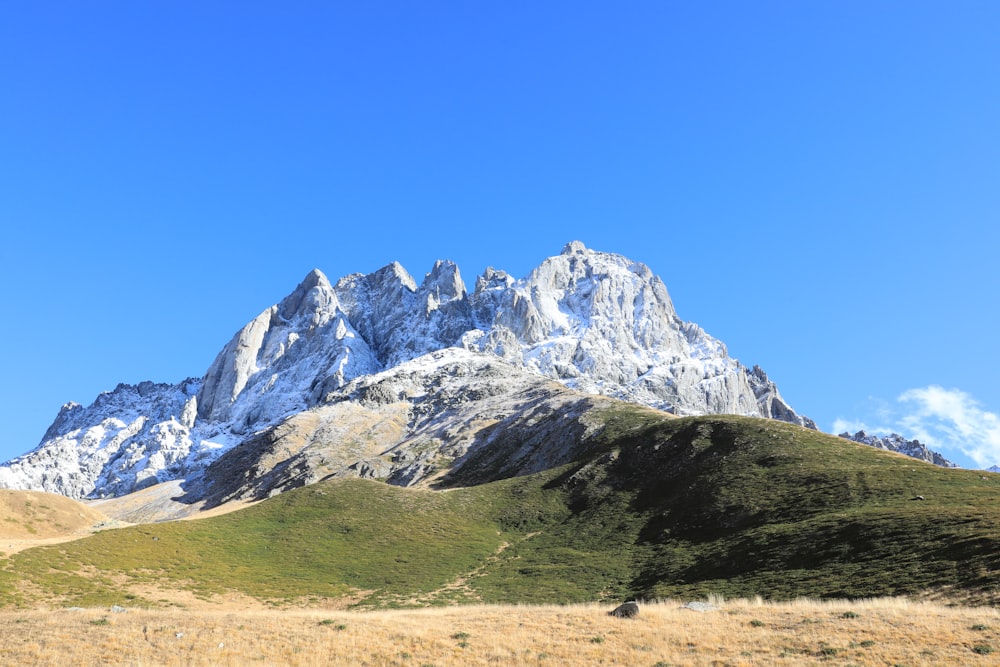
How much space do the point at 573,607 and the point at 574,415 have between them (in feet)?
378

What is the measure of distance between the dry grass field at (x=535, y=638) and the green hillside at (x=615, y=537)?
31.7 ft

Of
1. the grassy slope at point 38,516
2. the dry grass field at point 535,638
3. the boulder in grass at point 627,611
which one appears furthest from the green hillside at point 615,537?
the boulder in grass at point 627,611

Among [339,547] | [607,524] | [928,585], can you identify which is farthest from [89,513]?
[928,585]

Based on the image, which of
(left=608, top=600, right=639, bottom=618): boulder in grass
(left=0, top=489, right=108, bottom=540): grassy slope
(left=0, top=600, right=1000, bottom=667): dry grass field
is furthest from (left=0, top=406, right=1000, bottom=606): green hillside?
(left=608, top=600, right=639, bottom=618): boulder in grass

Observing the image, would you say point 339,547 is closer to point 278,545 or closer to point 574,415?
point 278,545

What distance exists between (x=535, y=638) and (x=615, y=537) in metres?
55.9

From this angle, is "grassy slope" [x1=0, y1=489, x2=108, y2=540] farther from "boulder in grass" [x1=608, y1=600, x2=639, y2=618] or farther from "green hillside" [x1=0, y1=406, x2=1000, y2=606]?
"boulder in grass" [x1=608, y1=600, x2=639, y2=618]

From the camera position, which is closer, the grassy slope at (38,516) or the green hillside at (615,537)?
the green hillside at (615,537)

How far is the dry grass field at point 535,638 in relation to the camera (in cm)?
2800

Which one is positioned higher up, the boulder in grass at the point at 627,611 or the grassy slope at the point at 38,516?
the boulder in grass at the point at 627,611

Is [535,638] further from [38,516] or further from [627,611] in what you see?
[38,516]

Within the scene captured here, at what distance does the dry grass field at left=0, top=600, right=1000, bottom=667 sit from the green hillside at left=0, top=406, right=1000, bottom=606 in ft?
31.7

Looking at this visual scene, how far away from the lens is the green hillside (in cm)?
5081

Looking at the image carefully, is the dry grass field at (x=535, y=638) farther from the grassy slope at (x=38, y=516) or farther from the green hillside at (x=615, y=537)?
the grassy slope at (x=38, y=516)
